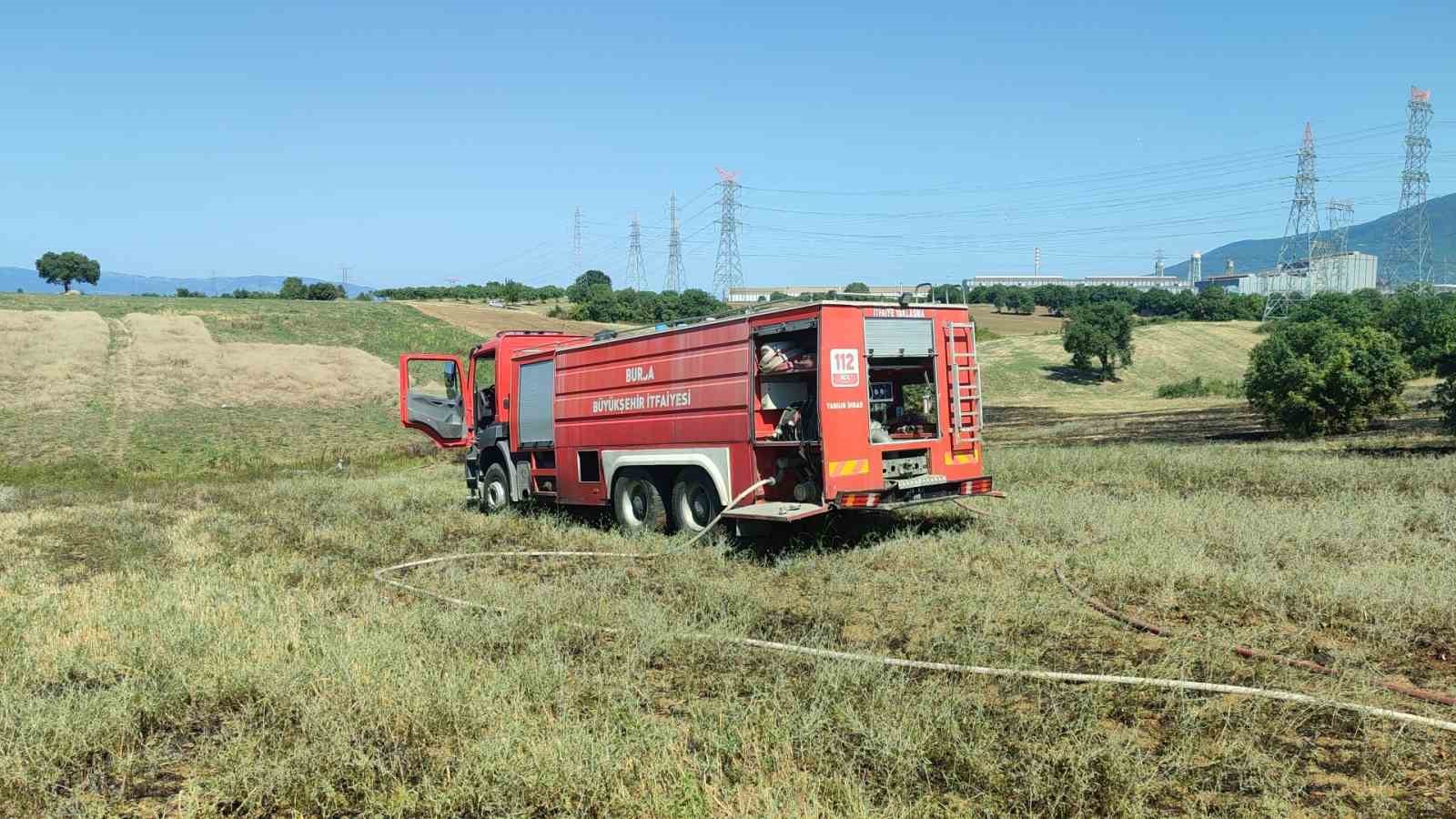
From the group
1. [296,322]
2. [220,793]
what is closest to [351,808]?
[220,793]

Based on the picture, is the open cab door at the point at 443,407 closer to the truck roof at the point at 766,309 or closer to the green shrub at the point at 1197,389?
the truck roof at the point at 766,309

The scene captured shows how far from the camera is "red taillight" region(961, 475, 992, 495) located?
37.3 feet

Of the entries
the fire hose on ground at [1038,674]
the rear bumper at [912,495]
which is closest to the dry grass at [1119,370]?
the rear bumper at [912,495]

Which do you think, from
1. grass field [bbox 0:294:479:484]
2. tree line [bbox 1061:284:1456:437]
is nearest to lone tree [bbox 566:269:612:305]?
grass field [bbox 0:294:479:484]

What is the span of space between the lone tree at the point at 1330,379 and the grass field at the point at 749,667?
42.4ft

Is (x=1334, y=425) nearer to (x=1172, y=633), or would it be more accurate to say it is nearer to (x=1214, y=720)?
(x=1172, y=633)

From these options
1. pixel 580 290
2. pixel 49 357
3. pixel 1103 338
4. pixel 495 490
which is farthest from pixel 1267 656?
A: pixel 580 290

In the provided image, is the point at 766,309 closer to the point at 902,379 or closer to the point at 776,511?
the point at 902,379

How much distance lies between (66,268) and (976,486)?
131166mm

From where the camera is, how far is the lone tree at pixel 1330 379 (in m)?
24.6

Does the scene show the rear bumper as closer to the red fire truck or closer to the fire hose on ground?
the red fire truck

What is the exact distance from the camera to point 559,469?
15.0 m

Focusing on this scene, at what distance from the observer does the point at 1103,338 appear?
70.0m

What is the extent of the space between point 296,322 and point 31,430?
29.3m
